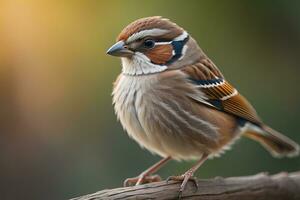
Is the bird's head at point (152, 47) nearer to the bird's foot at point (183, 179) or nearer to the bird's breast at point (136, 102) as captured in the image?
the bird's breast at point (136, 102)

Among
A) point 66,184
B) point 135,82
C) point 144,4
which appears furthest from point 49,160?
point 135,82

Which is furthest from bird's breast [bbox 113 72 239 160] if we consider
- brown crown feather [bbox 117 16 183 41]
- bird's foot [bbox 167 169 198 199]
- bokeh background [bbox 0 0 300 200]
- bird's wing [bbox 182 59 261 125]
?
bokeh background [bbox 0 0 300 200]

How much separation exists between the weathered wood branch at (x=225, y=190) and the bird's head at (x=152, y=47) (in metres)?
0.72

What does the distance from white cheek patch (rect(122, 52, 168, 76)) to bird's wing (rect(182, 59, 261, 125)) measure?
0.78 ft

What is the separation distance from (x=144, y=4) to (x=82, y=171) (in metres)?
1.40

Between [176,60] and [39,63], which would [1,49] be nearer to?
[39,63]

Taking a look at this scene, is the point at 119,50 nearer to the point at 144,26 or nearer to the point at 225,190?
the point at 144,26

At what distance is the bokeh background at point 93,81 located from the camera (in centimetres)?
696

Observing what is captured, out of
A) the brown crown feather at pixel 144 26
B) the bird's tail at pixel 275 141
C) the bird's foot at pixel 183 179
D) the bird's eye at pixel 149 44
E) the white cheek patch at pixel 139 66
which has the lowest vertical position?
the bird's tail at pixel 275 141

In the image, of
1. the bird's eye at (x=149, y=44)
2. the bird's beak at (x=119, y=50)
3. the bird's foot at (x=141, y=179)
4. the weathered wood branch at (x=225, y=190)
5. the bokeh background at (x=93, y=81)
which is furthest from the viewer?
the bokeh background at (x=93, y=81)

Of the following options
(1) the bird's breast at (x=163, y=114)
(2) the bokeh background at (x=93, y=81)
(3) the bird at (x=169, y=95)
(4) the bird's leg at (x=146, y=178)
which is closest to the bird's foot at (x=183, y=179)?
(3) the bird at (x=169, y=95)

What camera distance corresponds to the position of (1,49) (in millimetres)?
7332

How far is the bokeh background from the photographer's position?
6957mm

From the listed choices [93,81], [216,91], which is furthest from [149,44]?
[93,81]
